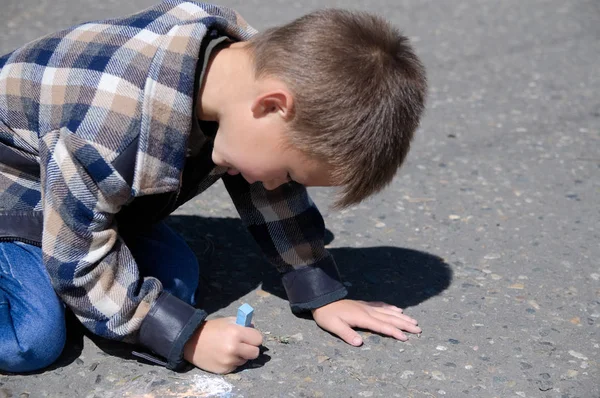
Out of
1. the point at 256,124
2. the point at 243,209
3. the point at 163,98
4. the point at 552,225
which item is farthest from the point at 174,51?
the point at 552,225

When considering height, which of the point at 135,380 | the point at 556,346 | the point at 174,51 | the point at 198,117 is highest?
the point at 174,51

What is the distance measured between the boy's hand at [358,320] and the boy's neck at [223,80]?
0.57 m

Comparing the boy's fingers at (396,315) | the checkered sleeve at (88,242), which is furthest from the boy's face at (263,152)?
the boy's fingers at (396,315)

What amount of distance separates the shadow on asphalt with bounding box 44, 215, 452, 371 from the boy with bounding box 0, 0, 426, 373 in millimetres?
271

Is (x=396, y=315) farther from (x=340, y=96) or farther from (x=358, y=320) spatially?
(x=340, y=96)

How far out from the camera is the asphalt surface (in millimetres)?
1823

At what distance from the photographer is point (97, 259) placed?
171 centimetres

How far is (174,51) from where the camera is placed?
173 cm

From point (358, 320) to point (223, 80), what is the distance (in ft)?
2.25

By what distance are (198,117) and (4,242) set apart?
550mm

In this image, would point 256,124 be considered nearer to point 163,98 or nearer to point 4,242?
point 163,98

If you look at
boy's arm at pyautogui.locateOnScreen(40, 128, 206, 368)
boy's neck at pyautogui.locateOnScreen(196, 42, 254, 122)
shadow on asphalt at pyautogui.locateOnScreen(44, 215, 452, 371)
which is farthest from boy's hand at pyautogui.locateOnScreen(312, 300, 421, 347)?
boy's neck at pyautogui.locateOnScreen(196, 42, 254, 122)

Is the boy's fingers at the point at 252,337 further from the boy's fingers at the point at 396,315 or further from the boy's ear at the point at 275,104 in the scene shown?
the boy's ear at the point at 275,104

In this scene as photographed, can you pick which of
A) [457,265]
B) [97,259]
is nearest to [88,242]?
[97,259]
